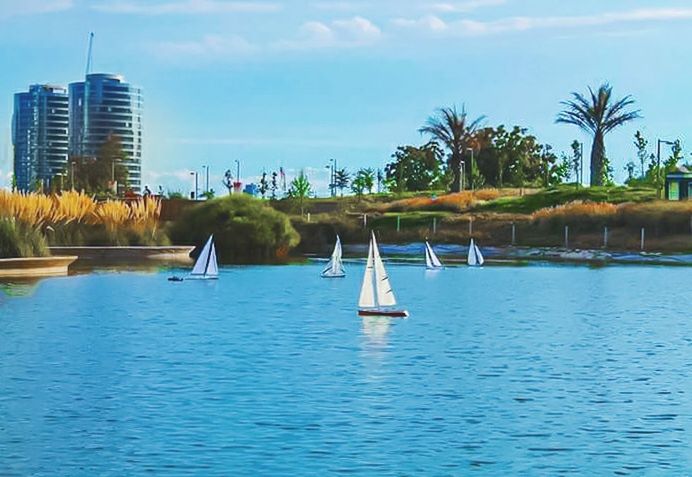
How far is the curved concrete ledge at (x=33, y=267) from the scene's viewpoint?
57125mm

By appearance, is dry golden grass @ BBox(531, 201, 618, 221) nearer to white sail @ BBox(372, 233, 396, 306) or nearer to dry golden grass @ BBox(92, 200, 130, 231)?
dry golden grass @ BBox(92, 200, 130, 231)

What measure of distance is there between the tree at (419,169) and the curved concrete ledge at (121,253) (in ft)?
273

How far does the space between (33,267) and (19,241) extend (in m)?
1.33

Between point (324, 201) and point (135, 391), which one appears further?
point (324, 201)

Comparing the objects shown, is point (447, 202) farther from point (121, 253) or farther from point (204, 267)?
point (204, 267)

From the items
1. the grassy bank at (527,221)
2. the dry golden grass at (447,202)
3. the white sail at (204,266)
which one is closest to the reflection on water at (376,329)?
the white sail at (204,266)

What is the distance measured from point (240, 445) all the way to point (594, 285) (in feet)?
145

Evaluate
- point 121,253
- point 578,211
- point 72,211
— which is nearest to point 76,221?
point 72,211

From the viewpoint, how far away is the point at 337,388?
85.5 feet

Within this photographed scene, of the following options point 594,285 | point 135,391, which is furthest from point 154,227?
point 135,391

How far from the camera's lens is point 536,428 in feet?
71.8

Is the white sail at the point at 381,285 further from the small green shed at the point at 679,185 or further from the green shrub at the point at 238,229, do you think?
the small green shed at the point at 679,185

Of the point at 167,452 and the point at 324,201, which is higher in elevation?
the point at 324,201

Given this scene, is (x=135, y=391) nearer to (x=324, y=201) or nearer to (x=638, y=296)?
(x=638, y=296)
